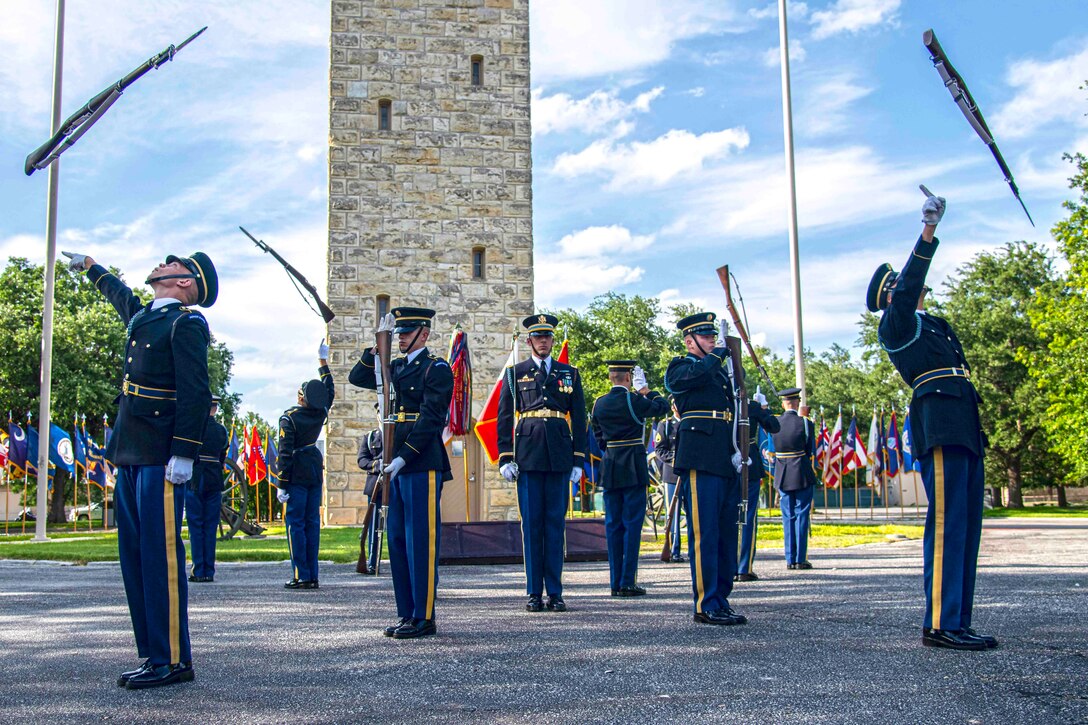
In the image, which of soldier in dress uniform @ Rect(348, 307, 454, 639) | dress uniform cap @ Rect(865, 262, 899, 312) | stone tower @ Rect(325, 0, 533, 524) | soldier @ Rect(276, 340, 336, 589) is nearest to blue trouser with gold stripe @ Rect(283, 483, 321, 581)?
soldier @ Rect(276, 340, 336, 589)

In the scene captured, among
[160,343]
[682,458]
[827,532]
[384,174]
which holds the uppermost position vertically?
[384,174]

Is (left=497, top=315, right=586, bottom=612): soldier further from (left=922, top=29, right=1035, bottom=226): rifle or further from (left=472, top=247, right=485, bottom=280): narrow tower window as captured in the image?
(left=472, top=247, right=485, bottom=280): narrow tower window

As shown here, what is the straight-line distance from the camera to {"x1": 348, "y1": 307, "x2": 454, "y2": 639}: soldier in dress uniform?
22.7 ft

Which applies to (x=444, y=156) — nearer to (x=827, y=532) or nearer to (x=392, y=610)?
(x=827, y=532)

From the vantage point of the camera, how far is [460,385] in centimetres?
1881

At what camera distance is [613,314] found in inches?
2212

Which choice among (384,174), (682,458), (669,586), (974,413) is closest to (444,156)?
(384,174)

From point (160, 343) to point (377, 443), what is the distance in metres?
7.82

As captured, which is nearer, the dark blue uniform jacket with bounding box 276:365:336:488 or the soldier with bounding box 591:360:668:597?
the soldier with bounding box 591:360:668:597

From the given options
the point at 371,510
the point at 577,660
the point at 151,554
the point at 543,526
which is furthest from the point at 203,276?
the point at 371,510

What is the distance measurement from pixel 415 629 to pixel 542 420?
2408mm

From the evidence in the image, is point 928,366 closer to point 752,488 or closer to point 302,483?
point 752,488

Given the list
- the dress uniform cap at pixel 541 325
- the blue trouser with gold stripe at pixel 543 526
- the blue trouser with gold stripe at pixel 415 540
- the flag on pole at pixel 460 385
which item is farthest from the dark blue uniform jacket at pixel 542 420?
the flag on pole at pixel 460 385

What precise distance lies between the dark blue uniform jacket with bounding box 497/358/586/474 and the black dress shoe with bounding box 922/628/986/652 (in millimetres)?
3359
